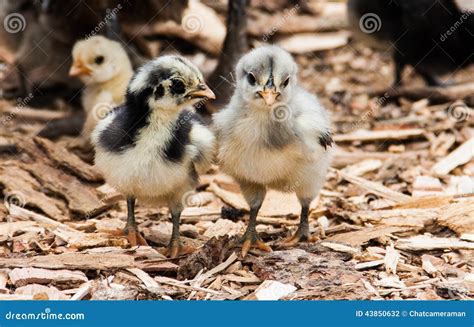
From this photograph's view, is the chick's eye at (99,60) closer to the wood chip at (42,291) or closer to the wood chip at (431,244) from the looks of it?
the wood chip at (42,291)

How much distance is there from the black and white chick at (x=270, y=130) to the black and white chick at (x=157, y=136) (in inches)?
6.3

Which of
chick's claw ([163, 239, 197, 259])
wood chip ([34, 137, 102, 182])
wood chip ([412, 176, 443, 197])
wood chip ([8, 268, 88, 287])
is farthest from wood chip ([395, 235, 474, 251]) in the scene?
wood chip ([34, 137, 102, 182])

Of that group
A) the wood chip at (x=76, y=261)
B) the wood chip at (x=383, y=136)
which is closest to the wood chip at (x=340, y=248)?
the wood chip at (x=76, y=261)

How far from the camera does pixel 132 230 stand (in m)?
4.05

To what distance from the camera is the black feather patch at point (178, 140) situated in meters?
3.72

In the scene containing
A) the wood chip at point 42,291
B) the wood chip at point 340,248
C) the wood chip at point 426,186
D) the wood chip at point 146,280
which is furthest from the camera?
the wood chip at point 426,186

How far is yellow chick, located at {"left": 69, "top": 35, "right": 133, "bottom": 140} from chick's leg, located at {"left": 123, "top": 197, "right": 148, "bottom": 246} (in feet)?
4.44

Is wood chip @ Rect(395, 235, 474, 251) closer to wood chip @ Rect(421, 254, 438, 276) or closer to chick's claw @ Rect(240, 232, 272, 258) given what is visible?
wood chip @ Rect(421, 254, 438, 276)

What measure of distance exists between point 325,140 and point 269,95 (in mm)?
468

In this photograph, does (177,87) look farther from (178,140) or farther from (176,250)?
(176,250)

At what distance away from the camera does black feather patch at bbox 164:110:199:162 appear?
12.2 ft

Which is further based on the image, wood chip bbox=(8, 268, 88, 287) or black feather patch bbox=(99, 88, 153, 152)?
black feather patch bbox=(99, 88, 153, 152)

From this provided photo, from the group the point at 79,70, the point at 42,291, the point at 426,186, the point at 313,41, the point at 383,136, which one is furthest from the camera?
the point at 313,41

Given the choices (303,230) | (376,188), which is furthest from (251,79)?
(376,188)
